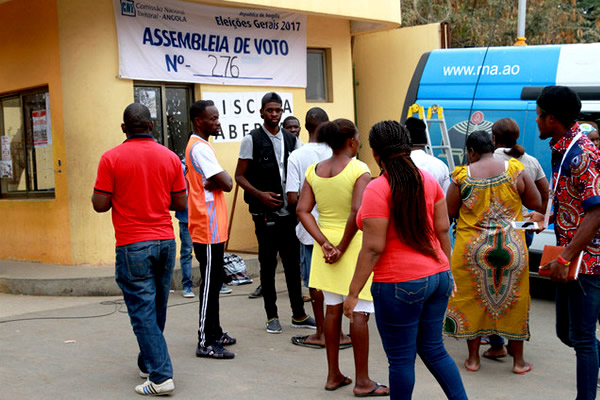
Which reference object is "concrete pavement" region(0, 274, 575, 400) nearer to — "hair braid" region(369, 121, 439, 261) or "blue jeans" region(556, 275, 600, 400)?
"blue jeans" region(556, 275, 600, 400)

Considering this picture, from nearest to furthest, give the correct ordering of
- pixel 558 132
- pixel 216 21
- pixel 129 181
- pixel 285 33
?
pixel 558 132, pixel 129 181, pixel 216 21, pixel 285 33

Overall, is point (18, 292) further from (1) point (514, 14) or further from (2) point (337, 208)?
(1) point (514, 14)

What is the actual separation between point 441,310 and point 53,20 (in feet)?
23.2

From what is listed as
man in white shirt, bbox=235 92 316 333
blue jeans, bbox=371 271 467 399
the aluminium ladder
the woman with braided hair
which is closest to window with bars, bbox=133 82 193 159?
the aluminium ladder

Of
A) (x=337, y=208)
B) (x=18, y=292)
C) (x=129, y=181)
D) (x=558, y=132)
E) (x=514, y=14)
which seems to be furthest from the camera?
(x=514, y=14)

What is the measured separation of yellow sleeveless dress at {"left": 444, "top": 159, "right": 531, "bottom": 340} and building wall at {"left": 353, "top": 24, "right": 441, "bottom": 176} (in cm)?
741

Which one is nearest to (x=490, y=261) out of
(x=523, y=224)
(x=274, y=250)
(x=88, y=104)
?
(x=523, y=224)

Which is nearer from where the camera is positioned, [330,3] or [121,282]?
[121,282]

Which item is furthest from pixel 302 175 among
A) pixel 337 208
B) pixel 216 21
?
pixel 216 21

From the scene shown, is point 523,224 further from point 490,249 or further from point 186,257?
point 186,257

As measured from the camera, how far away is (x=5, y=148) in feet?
33.9

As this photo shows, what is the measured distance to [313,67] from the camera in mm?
11781

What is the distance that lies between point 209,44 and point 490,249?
20.1 feet

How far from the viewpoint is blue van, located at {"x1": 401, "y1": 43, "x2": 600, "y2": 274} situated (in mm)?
7375
